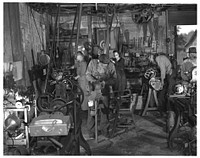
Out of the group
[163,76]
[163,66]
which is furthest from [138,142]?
[163,66]

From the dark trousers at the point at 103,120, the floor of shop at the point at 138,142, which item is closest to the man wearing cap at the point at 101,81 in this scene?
the dark trousers at the point at 103,120

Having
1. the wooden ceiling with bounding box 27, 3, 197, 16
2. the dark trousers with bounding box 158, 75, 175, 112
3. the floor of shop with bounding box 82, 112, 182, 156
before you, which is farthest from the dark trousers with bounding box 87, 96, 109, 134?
the wooden ceiling with bounding box 27, 3, 197, 16

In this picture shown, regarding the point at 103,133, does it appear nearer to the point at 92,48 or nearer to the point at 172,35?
the point at 92,48

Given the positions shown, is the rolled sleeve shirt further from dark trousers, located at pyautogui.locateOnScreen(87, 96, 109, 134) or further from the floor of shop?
dark trousers, located at pyautogui.locateOnScreen(87, 96, 109, 134)

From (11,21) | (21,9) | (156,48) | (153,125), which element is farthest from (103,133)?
(156,48)

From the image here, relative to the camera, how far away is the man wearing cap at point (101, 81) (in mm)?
4438

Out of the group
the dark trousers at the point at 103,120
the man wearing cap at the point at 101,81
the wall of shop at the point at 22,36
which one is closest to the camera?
the wall of shop at the point at 22,36

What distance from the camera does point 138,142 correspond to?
14.0ft

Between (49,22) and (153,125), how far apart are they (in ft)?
14.1

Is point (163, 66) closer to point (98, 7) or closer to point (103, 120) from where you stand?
point (103, 120)

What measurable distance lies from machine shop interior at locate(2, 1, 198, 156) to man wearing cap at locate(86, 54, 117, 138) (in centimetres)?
2

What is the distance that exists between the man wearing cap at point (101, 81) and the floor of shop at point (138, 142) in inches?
9.4

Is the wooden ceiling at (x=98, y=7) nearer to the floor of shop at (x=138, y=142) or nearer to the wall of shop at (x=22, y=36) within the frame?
the wall of shop at (x=22, y=36)

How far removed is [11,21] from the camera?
4.24 metres
